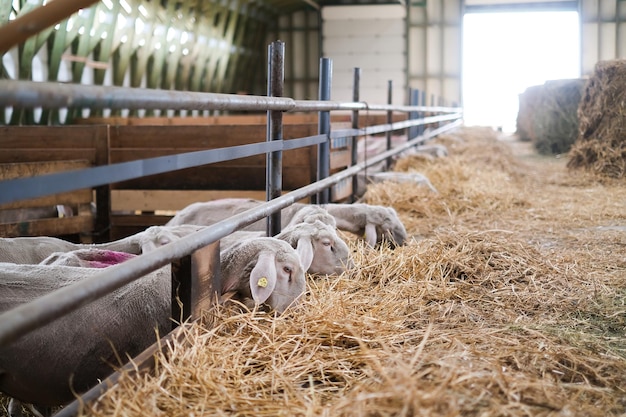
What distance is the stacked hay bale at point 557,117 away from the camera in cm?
1462

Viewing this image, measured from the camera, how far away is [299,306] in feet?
9.89

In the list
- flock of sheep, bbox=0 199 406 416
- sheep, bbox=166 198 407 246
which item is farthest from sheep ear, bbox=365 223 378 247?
flock of sheep, bbox=0 199 406 416

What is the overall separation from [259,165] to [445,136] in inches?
388

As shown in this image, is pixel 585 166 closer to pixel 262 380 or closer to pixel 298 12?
pixel 262 380

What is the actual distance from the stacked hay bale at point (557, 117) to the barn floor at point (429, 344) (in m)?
10.1

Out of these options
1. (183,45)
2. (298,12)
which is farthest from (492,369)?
(298,12)

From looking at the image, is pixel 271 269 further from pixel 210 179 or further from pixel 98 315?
pixel 210 179

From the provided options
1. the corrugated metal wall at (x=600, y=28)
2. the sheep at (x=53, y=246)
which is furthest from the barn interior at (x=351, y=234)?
the corrugated metal wall at (x=600, y=28)

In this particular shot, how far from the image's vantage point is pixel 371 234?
4539 mm

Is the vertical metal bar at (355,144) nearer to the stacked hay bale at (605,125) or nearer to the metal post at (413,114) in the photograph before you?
the stacked hay bale at (605,125)

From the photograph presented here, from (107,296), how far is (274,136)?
1.48 m

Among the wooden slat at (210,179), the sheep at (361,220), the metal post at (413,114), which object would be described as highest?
the metal post at (413,114)

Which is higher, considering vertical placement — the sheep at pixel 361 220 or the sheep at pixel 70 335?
the sheep at pixel 361 220

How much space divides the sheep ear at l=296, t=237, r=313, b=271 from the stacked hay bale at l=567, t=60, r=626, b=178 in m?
6.88
